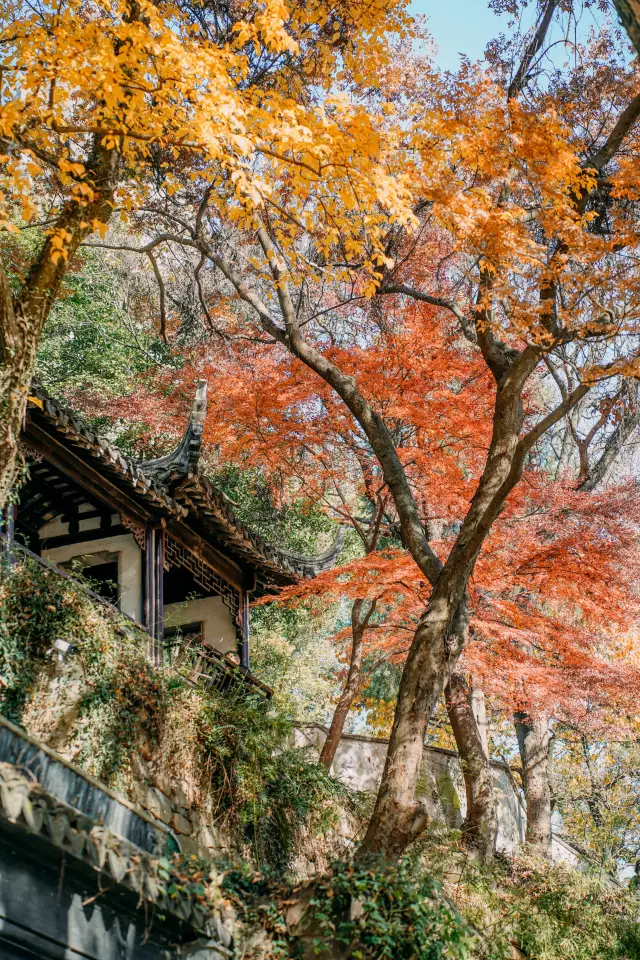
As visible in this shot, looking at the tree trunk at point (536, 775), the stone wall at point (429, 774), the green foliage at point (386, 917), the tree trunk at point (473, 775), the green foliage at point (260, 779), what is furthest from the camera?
the tree trunk at point (536, 775)

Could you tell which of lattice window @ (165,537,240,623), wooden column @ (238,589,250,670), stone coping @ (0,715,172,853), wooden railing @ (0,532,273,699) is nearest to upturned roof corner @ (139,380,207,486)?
lattice window @ (165,537,240,623)

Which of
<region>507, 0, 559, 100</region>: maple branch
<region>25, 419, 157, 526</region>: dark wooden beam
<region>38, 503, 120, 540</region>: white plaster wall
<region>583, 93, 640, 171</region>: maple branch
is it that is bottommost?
<region>25, 419, 157, 526</region>: dark wooden beam

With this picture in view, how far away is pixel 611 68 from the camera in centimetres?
1179

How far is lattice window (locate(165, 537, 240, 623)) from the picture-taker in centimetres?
1181

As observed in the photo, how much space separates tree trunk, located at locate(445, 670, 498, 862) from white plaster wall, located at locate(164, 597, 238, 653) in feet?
12.4

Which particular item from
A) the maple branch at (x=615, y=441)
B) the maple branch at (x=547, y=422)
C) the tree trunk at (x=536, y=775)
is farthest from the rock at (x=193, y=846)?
the maple branch at (x=615, y=441)

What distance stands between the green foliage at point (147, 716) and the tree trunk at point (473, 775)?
1.85m

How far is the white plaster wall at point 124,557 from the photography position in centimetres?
1134

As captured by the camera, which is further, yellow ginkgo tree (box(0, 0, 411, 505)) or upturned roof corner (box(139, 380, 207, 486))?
upturned roof corner (box(139, 380, 207, 486))

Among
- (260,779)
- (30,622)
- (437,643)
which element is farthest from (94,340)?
(437,643)

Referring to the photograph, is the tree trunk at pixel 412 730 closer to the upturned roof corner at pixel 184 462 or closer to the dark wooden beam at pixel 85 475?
the upturned roof corner at pixel 184 462

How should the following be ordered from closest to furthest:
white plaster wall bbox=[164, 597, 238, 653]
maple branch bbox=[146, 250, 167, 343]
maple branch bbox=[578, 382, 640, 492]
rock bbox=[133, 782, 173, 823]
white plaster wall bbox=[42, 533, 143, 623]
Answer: rock bbox=[133, 782, 173, 823] < maple branch bbox=[146, 250, 167, 343] < white plaster wall bbox=[42, 533, 143, 623] < white plaster wall bbox=[164, 597, 238, 653] < maple branch bbox=[578, 382, 640, 492]

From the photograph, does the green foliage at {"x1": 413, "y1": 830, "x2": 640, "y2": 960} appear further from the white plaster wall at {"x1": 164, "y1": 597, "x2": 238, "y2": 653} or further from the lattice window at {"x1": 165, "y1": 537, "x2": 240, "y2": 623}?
the white plaster wall at {"x1": 164, "y1": 597, "x2": 238, "y2": 653}

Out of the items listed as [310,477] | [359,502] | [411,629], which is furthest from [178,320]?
[411,629]
